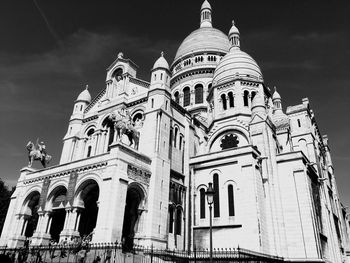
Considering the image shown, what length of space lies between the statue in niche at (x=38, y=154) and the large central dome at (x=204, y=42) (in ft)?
109

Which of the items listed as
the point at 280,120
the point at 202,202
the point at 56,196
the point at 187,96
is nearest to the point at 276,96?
the point at 280,120

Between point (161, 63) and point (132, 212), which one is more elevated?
point (161, 63)

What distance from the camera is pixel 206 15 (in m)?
68.6

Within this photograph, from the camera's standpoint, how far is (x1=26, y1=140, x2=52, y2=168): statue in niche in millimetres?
31250

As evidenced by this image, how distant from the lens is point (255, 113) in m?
31.8

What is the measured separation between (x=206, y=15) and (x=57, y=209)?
189 ft

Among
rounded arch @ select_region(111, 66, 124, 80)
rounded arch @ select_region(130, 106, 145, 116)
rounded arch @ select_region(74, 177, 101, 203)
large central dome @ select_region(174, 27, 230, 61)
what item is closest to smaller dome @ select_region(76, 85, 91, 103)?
rounded arch @ select_region(111, 66, 124, 80)

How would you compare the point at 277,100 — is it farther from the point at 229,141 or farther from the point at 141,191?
the point at 141,191

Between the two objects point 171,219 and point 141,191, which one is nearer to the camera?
point 141,191

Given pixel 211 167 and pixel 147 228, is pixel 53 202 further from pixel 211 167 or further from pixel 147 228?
pixel 211 167

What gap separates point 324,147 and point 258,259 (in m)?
34.7

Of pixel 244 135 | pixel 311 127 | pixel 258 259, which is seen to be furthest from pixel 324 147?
pixel 258 259

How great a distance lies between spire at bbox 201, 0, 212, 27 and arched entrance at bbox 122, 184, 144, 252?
2002 inches

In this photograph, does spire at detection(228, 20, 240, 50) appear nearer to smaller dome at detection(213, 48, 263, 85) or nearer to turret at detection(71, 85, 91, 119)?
smaller dome at detection(213, 48, 263, 85)
